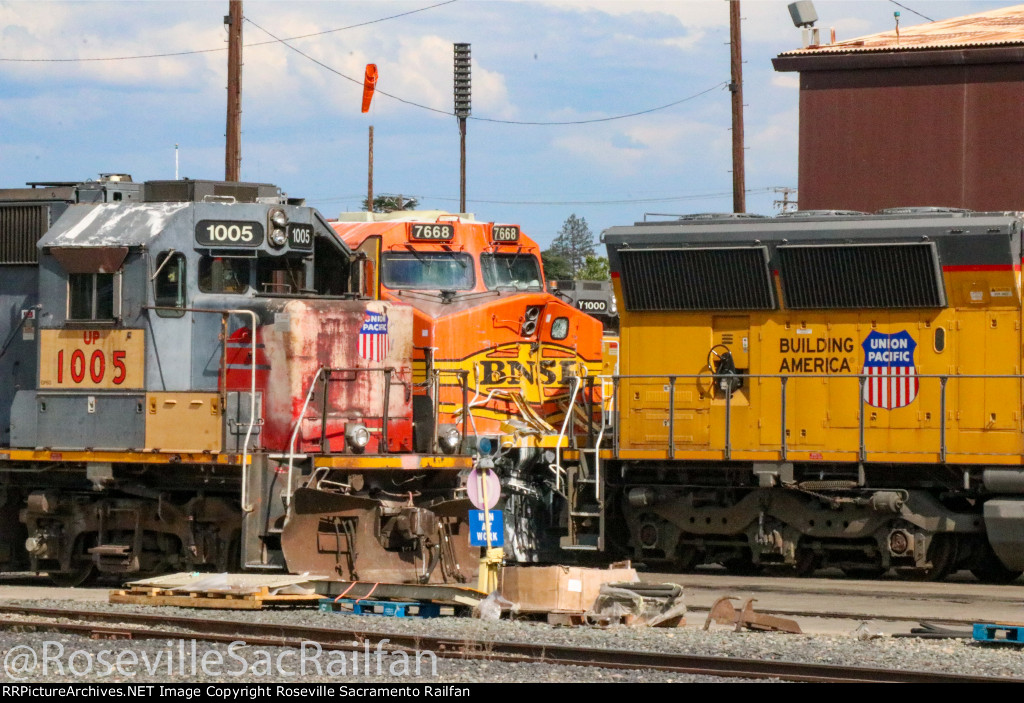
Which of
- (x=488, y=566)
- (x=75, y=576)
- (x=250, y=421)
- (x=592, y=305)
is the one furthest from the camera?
(x=592, y=305)

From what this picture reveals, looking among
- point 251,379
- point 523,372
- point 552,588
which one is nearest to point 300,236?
point 251,379

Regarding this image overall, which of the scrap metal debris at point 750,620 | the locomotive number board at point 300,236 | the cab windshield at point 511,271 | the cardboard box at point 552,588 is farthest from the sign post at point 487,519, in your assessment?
the cab windshield at point 511,271

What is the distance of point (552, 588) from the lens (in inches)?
472

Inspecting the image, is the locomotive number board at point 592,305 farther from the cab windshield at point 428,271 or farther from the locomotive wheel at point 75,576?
the locomotive wheel at point 75,576

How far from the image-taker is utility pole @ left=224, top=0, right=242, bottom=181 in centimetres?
2306

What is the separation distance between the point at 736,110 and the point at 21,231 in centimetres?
1436

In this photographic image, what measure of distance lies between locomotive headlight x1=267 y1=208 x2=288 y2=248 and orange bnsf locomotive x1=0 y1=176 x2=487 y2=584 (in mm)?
19

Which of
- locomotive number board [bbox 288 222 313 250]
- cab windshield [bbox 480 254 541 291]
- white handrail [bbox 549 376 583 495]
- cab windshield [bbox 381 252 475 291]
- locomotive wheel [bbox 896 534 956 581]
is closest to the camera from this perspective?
locomotive number board [bbox 288 222 313 250]

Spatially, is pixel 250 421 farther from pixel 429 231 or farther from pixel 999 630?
pixel 999 630

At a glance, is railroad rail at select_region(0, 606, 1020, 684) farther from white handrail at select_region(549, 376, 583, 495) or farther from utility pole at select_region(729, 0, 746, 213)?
utility pole at select_region(729, 0, 746, 213)

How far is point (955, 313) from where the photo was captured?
14.9 m

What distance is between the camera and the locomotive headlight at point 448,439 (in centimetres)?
1488

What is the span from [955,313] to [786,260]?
1.84m

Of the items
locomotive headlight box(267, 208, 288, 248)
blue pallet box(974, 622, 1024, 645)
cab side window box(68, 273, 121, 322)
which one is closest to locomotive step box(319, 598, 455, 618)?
locomotive headlight box(267, 208, 288, 248)
